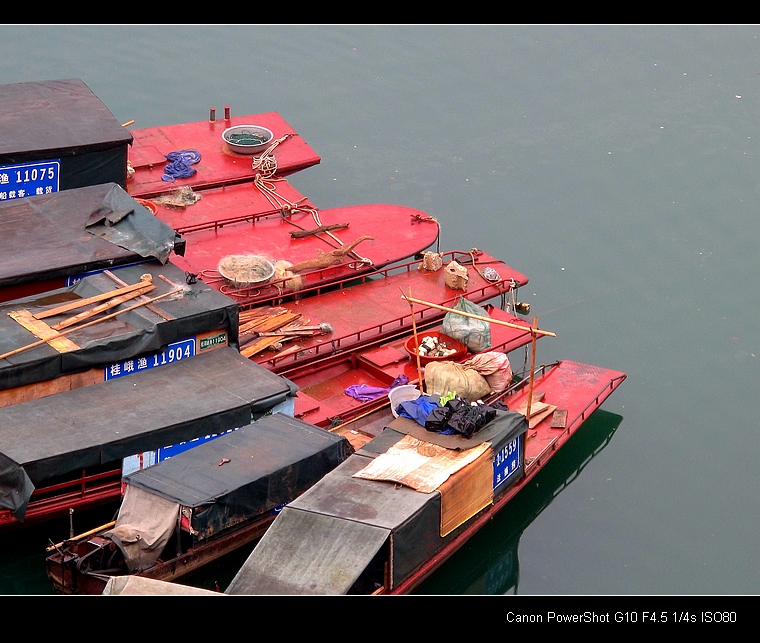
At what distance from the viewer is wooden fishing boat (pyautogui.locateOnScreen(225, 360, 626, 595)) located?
14.9m

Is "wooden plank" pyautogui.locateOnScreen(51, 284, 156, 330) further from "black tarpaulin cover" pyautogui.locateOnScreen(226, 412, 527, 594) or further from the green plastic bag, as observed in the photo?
the green plastic bag

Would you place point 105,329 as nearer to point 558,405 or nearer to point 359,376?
point 359,376

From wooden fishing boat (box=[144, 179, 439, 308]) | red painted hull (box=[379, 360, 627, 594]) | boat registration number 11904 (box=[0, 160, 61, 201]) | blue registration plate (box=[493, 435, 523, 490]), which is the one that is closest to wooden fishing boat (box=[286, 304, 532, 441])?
red painted hull (box=[379, 360, 627, 594])

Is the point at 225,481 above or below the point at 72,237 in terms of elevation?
below

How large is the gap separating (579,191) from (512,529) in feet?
37.4

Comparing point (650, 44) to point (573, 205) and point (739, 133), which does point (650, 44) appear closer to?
point (739, 133)

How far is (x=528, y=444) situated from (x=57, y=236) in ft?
29.0

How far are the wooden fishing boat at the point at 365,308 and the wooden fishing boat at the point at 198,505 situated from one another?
3344 mm

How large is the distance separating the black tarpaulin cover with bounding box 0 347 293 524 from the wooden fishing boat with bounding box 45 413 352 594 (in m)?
0.43

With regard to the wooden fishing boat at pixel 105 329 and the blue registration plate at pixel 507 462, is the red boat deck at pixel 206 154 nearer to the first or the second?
the wooden fishing boat at pixel 105 329

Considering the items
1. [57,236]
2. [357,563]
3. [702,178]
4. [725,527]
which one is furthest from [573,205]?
[357,563]

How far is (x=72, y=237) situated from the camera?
66.6 ft

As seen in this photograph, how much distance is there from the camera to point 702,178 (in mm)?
28297

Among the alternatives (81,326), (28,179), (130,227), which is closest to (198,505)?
(81,326)
